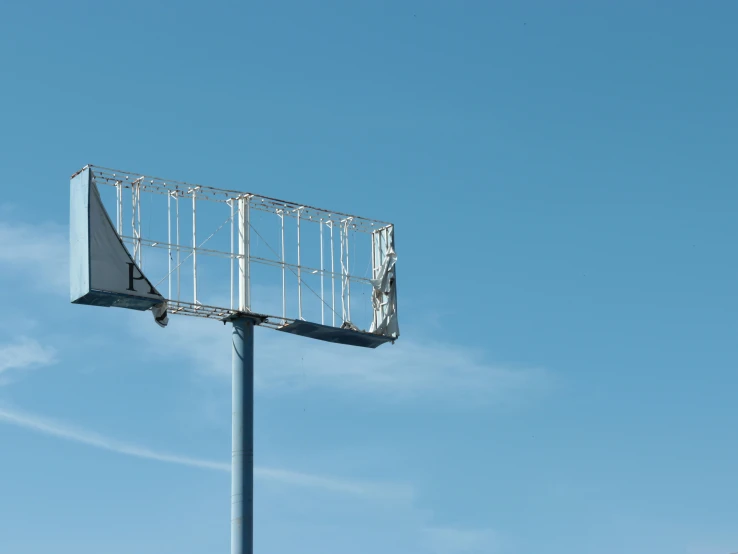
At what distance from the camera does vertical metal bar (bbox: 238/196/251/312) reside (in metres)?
61.5

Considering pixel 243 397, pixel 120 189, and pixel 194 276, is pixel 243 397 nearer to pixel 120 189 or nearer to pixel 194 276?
pixel 194 276

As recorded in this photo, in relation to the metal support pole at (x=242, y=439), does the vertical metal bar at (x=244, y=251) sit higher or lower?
higher

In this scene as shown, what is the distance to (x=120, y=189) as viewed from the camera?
59.1 m

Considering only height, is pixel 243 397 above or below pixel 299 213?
below

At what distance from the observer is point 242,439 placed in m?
59.8

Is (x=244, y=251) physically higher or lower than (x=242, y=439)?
higher

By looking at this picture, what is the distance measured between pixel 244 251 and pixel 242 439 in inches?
262

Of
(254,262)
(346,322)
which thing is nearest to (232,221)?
(254,262)

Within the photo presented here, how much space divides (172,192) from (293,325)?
6.34 metres

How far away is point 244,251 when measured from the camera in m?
61.9

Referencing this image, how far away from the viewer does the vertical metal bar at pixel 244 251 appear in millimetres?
61531

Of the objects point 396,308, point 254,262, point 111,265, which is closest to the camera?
point 111,265

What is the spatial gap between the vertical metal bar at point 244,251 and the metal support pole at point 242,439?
3.29ft

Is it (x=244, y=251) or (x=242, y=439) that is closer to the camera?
(x=242, y=439)
